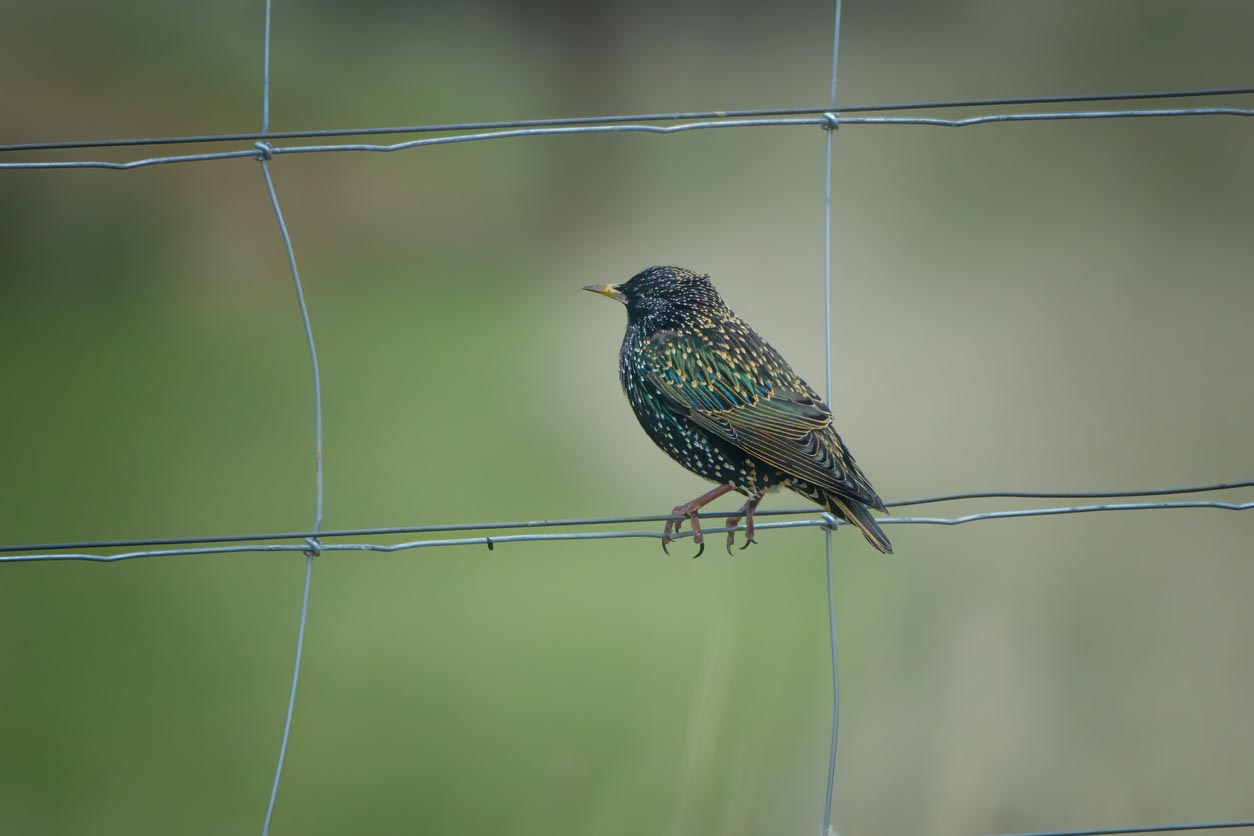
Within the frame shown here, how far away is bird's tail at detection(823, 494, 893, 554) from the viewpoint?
256cm

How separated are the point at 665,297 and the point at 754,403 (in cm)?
45

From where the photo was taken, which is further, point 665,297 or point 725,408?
point 665,297

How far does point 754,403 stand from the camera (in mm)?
2707

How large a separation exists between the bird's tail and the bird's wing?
2.2 inches

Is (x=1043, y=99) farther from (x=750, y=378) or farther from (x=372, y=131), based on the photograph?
(x=372, y=131)

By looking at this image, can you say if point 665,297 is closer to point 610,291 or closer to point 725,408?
point 610,291

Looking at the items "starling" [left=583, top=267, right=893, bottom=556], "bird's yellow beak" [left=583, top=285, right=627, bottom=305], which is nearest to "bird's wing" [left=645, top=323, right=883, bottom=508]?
"starling" [left=583, top=267, right=893, bottom=556]

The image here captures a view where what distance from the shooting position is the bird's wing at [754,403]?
2.58 metres

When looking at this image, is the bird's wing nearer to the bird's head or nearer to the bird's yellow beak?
the bird's head

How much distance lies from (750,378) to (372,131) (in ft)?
3.56

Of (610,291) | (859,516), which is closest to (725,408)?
(859,516)

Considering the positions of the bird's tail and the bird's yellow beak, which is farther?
the bird's yellow beak

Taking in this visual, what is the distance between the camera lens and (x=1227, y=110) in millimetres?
2312

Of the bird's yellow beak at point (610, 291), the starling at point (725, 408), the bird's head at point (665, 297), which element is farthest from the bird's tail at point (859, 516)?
the bird's yellow beak at point (610, 291)
